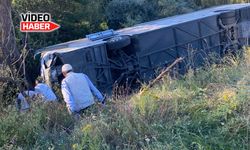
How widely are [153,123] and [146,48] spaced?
7874 mm

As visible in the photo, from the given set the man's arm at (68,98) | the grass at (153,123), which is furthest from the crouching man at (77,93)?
the grass at (153,123)

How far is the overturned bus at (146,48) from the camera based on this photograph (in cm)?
1224

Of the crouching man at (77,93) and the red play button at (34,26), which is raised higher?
the red play button at (34,26)

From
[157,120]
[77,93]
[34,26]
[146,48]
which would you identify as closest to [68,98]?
[77,93]

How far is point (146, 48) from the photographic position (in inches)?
538

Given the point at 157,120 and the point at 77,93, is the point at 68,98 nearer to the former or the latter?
the point at 77,93

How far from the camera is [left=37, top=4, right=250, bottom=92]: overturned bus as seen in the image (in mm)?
12242

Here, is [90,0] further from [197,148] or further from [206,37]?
[197,148]

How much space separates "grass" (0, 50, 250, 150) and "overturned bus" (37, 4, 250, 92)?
465cm

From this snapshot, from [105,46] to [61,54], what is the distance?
161 cm

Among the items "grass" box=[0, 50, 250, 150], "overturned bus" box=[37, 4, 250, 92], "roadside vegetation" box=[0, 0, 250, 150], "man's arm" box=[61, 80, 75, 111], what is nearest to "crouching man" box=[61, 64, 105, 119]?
"man's arm" box=[61, 80, 75, 111]

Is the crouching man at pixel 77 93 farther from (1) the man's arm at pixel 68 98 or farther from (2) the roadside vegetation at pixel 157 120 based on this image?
(2) the roadside vegetation at pixel 157 120

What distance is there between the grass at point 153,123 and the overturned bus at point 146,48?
465cm

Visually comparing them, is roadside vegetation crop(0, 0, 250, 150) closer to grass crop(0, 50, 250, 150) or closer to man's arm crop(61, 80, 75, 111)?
grass crop(0, 50, 250, 150)
